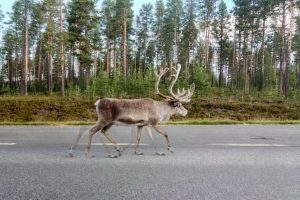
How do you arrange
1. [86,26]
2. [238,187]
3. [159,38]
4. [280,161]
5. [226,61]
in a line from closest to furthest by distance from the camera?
[238,187]
[280,161]
[86,26]
[159,38]
[226,61]

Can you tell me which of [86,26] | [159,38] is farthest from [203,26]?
[86,26]

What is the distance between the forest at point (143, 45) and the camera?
4320 centimetres

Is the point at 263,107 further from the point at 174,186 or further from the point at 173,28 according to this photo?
the point at 173,28

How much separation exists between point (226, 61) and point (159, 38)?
1502cm

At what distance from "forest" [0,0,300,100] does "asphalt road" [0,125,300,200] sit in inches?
1121

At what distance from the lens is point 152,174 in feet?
18.4

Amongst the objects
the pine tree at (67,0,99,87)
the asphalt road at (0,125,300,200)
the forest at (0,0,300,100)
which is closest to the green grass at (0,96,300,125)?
the forest at (0,0,300,100)

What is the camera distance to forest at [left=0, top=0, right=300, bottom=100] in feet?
142

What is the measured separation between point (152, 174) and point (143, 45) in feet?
226

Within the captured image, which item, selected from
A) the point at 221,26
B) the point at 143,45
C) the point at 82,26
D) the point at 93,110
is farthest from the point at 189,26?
the point at 93,110

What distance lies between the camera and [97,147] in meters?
8.23

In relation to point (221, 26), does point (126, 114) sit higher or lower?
lower

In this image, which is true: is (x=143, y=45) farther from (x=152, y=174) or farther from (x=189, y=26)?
(x=152, y=174)

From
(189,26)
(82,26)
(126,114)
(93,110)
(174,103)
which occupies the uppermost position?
(189,26)
